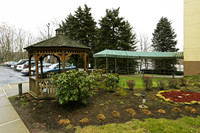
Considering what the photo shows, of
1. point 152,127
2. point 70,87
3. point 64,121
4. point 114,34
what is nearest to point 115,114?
point 152,127

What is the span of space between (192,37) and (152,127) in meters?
12.7

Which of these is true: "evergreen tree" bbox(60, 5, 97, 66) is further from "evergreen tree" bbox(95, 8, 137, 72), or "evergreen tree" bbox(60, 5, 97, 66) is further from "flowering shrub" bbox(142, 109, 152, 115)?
"flowering shrub" bbox(142, 109, 152, 115)

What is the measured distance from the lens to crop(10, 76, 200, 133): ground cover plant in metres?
3.57

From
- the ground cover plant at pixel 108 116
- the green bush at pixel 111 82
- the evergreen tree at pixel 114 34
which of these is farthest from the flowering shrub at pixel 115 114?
the evergreen tree at pixel 114 34

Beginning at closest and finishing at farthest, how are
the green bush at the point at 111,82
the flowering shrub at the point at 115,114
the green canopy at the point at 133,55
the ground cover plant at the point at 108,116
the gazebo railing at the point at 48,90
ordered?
the ground cover plant at the point at 108,116
the flowering shrub at the point at 115,114
the gazebo railing at the point at 48,90
the green bush at the point at 111,82
the green canopy at the point at 133,55

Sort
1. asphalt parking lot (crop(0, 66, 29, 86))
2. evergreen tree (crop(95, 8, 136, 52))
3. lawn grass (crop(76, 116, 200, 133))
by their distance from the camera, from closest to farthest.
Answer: lawn grass (crop(76, 116, 200, 133)) < asphalt parking lot (crop(0, 66, 29, 86)) < evergreen tree (crop(95, 8, 136, 52))

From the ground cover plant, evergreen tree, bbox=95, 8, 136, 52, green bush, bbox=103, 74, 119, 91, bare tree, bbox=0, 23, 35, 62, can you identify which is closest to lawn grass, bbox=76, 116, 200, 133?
the ground cover plant

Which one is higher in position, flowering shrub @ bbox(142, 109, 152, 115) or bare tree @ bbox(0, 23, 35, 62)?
bare tree @ bbox(0, 23, 35, 62)

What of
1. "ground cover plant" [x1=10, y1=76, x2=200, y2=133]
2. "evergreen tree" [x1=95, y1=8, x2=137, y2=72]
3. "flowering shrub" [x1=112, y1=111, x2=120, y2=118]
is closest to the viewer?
"ground cover plant" [x1=10, y1=76, x2=200, y2=133]

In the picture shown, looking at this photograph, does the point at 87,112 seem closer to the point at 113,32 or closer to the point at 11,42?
the point at 113,32

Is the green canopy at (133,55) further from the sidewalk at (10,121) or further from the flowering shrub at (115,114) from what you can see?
the sidewalk at (10,121)

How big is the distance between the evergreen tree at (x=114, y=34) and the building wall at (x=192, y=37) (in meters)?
8.17

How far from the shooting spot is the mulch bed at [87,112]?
13.0 ft

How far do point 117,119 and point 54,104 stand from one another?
3215 millimetres
